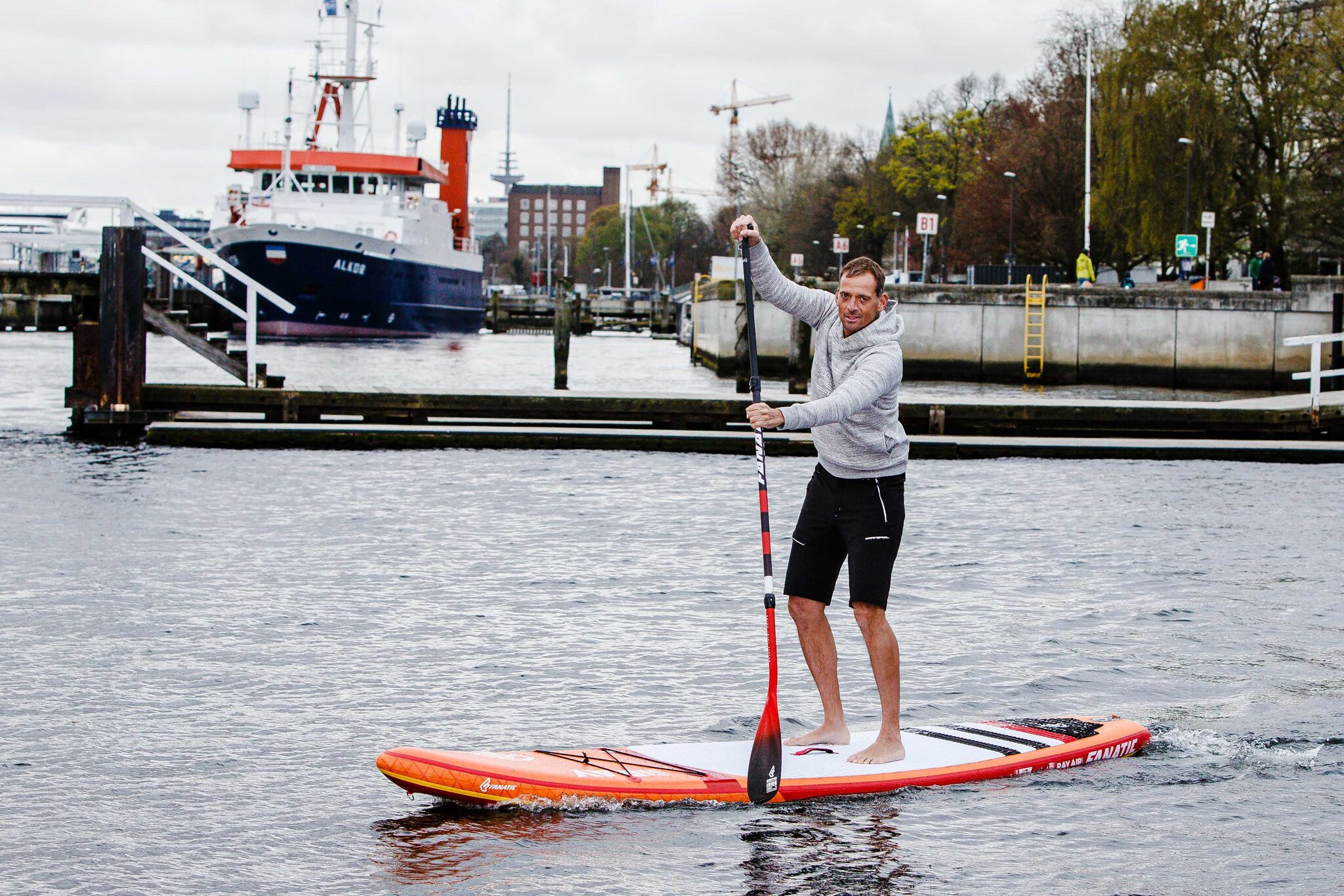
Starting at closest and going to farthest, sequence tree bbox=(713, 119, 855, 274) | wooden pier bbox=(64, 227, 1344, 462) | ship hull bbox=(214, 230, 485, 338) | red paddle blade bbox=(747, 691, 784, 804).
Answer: red paddle blade bbox=(747, 691, 784, 804) < wooden pier bbox=(64, 227, 1344, 462) < ship hull bbox=(214, 230, 485, 338) < tree bbox=(713, 119, 855, 274)

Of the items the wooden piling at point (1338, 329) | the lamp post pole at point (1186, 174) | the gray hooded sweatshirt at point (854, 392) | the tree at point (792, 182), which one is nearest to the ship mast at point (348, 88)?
the lamp post pole at point (1186, 174)

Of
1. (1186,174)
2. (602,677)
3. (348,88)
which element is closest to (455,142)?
A: (348,88)

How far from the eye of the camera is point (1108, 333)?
37.4 m

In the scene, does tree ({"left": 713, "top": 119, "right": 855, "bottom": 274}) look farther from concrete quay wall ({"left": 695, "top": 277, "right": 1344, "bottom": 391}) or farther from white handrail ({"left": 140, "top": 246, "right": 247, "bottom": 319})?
white handrail ({"left": 140, "top": 246, "right": 247, "bottom": 319})

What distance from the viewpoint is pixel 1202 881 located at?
514 centimetres

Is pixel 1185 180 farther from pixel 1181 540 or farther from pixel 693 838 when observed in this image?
pixel 693 838

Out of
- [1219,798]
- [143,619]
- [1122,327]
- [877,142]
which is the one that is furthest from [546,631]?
[877,142]

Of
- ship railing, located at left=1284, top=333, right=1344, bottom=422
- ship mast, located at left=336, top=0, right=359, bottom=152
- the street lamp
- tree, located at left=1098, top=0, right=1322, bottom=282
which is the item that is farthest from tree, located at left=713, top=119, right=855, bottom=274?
ship railing, located at left=1284, top=333, right=1344, bottom=422

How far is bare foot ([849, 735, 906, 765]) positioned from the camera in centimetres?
620

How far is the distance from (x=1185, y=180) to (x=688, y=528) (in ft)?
132

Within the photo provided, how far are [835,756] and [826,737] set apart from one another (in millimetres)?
172

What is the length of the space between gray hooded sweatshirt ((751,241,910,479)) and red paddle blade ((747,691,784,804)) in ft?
3.35

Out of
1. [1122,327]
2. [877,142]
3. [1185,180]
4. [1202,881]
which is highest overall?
[877,142]

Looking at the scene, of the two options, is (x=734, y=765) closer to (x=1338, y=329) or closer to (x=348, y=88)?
(x=1338, y=329)
